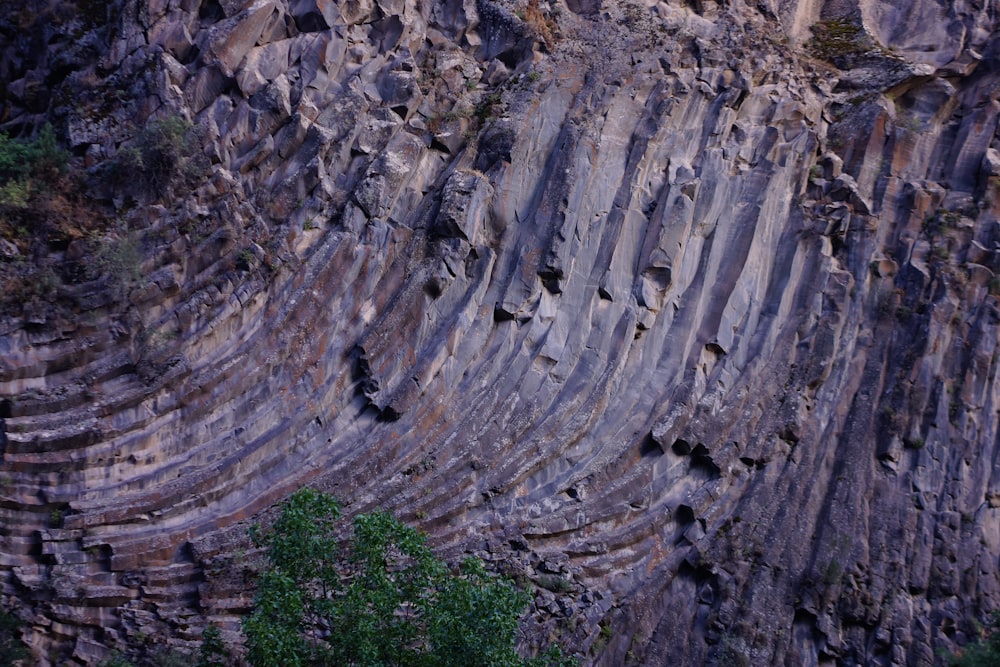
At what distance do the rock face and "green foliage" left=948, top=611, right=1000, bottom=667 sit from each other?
1.06 m

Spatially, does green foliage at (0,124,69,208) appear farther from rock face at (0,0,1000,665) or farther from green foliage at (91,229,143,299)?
green foliage at (91,229,143,299)

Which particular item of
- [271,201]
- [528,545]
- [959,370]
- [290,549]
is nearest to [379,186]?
[271,201]

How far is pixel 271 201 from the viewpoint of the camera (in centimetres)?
1945

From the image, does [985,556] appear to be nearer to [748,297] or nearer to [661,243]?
[748,297]

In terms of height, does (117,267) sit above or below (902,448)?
above

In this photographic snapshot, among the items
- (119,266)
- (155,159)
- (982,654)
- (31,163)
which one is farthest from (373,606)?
(31,163)

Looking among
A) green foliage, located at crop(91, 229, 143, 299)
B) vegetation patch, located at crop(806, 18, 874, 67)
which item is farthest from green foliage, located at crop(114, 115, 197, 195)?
vegetation patch, located at crop(806, 18, 874, 67)

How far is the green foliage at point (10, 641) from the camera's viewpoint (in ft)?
47.5

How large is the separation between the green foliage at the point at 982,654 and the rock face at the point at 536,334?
106 cm

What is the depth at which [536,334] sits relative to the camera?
19844mm

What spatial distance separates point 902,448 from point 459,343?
28.2 ft

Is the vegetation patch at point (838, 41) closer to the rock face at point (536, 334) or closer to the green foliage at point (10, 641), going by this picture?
the rock face at point (536, 334)

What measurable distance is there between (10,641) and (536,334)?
992cm

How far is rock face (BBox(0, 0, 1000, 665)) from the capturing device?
16953 millimetres
